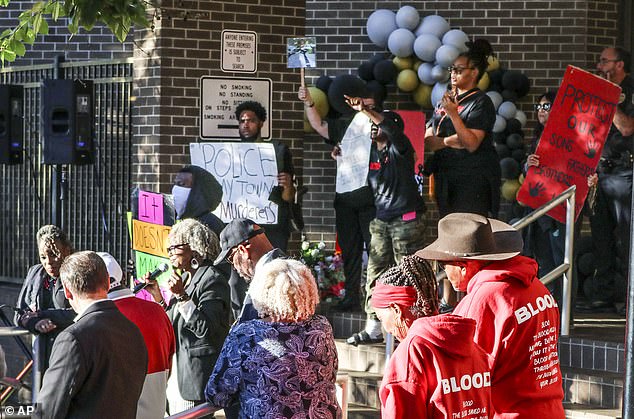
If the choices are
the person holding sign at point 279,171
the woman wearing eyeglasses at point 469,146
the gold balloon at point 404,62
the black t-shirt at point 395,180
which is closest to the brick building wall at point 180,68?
the person holding sign at point 279,171

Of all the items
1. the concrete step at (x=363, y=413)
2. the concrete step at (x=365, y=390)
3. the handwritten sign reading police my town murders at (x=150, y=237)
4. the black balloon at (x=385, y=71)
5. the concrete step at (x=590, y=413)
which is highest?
the black balloon at (x=385, y=71)

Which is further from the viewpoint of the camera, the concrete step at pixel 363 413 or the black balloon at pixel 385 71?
the black balloon at pixel 385 71

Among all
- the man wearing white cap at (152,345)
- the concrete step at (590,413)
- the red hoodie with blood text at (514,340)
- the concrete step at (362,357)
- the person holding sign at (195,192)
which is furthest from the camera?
the person holding sign at (195,192)

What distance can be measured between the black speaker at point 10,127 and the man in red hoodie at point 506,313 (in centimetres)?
837

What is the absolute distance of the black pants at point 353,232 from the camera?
9922 millimetres

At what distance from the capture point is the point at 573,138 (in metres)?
8.95

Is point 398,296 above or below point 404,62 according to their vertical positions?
below

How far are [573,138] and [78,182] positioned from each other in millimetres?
5503

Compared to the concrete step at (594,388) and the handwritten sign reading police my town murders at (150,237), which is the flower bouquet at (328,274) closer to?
the handwritten sign reading police my town murders at (150,237)

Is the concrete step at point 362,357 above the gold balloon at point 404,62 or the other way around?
the other way around

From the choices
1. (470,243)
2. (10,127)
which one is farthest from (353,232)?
(470,243)

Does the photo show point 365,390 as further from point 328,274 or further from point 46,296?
point 46,296

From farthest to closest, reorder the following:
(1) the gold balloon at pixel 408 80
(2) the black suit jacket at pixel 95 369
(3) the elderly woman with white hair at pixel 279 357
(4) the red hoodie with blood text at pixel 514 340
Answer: (1) the gold balloon at pixel 408 80
(2) the black suit jacket at pixel 95 369
(3) the elderly woman with white hair at pixel 279 357
(4) the red hoodie with blood text at pixel 514 340

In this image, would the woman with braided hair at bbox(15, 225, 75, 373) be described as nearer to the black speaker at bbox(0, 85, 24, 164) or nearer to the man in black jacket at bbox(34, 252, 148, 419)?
the man in black jacket at bbox(34, 252, 148, 419)
